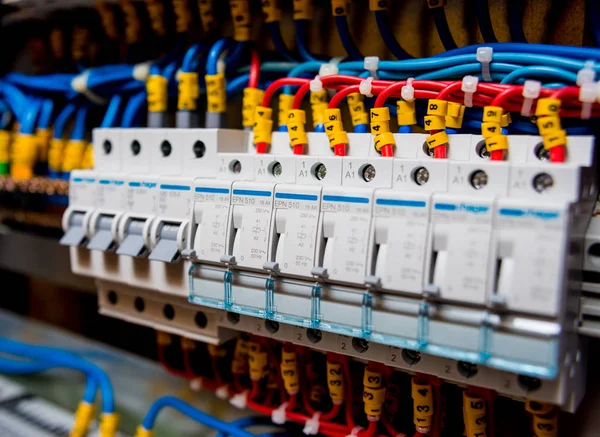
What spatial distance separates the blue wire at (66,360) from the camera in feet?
3.80

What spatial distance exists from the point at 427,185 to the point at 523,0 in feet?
1.19

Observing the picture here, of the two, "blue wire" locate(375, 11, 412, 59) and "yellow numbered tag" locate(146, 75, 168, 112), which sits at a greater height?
"blue wire" locate(375, 11, 412, 59)

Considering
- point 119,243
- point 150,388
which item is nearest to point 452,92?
point 119,243

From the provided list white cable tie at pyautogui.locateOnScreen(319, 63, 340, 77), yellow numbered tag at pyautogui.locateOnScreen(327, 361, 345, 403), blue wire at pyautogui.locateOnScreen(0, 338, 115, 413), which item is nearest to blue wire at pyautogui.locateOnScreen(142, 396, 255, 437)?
blue wire at pyautogui.locateOnScreen(0, 338, 115, 413)

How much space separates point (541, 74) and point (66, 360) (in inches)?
46.5

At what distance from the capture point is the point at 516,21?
0.83 metres

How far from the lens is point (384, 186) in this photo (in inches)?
30.8

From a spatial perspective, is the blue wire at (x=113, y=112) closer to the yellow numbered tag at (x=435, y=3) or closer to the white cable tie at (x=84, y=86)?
the white cable tie at (x=84, y=86)

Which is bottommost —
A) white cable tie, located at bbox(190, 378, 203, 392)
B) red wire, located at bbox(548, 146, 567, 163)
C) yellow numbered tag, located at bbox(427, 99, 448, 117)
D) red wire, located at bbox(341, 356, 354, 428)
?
white cable tie, located at bbox(190, 378, 203, 392)

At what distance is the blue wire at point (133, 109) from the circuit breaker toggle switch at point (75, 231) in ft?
0.71

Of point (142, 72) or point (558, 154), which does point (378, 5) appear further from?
Answer: point (142, 72)

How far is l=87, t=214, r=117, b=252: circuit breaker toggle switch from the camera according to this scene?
38.9 inches

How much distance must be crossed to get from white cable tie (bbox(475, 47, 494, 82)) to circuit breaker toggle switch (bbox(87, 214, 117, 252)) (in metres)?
0.66

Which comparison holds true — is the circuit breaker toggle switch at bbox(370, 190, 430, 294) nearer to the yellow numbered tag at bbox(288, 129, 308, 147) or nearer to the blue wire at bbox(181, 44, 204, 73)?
the yellow numbered tag at bbox(288, 129, 308, 147)
